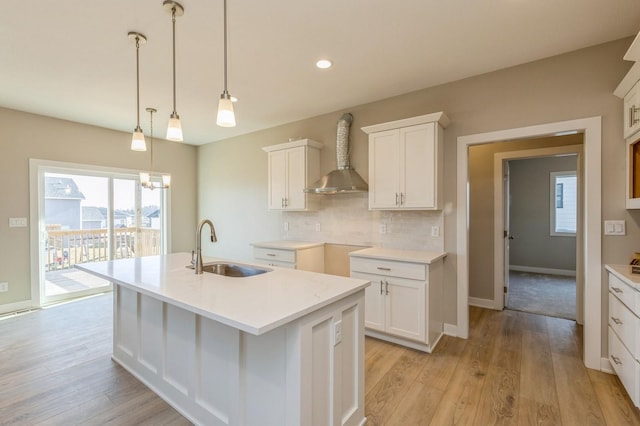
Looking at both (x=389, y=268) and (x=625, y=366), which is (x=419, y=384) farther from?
(x=625, y=366)

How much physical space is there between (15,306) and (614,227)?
6.82 metres

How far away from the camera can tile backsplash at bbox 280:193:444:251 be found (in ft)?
11.0

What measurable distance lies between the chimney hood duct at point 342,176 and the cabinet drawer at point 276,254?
2.76 feet

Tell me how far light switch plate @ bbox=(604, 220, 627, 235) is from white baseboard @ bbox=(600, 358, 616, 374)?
1.05 meters

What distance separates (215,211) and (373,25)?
4541 millimetres

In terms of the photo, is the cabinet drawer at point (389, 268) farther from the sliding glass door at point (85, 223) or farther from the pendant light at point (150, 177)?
the sliding glass door at point (85, 223)

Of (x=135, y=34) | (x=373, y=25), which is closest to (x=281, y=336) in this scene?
(x=373, y=25)

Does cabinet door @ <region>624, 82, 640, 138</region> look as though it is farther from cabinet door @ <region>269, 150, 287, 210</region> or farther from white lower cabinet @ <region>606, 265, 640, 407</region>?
cabinet door @ <region>269, 150, 287, 210</region>

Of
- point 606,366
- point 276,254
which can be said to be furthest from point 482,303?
point 276,254

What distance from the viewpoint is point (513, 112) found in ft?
9.34

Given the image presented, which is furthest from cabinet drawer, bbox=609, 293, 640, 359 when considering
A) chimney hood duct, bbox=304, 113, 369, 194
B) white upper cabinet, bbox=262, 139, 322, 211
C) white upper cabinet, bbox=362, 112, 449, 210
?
white upper cabinet, bbox=262, 139, 322, 211

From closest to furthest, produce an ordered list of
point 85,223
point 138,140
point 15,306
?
point 138,140
point 15,306
point 85,223

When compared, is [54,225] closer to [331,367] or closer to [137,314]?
[137,314]

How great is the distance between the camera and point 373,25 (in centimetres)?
221
